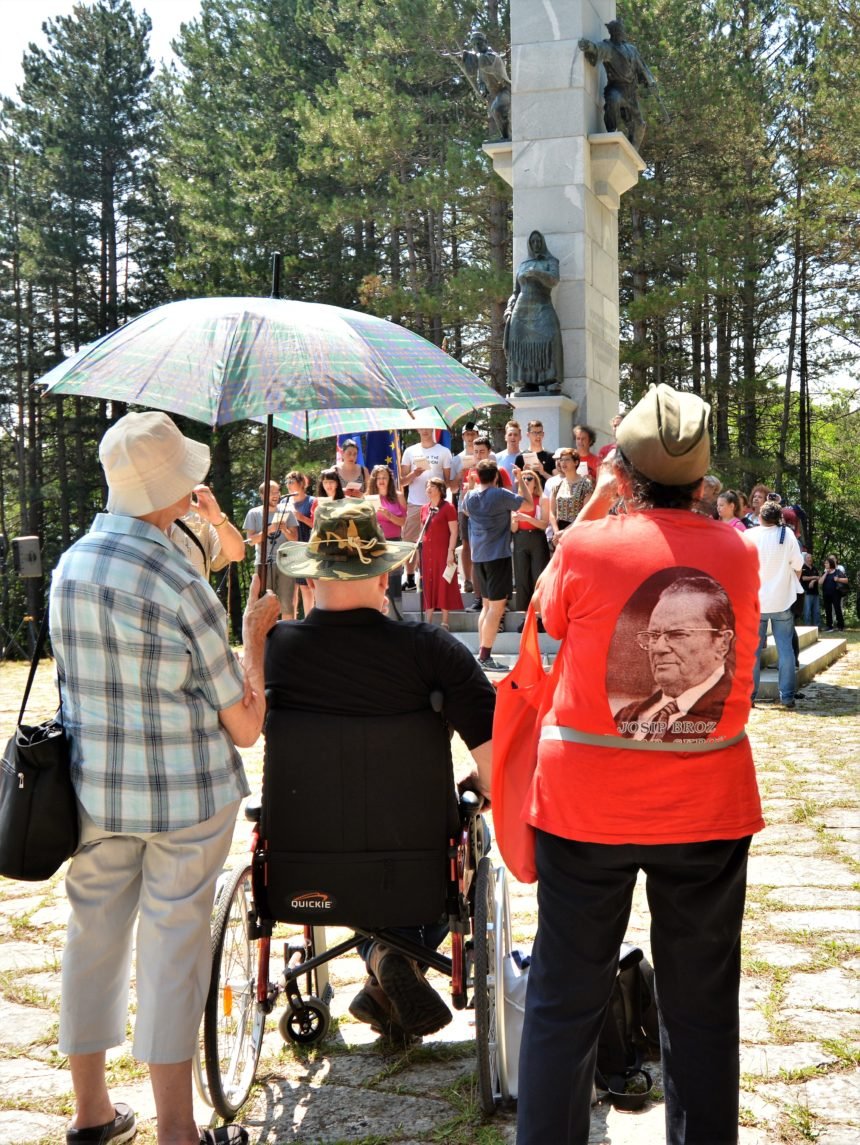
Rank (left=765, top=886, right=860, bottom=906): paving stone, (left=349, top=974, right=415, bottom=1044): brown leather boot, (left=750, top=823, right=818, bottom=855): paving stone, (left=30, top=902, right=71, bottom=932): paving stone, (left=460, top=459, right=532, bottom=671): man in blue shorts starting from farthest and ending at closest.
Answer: (left=460, top=459, right=532, bottom=671): man in blue shorts → (left=750, top=823, right=818, bottom=855): paving stone → (left=30, top=902, right=71, bottom=932): paving stone → (left=765, top=886, right=860, bottom=906): paving stone → (left=349, top=974, right=415, bottom=1044): brown leather boot

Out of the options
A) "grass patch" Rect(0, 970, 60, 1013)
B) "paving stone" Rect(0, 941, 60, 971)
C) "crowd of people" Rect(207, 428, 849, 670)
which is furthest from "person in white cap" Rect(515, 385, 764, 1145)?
"crowd of people" Rect(207, 428, 849, 670)

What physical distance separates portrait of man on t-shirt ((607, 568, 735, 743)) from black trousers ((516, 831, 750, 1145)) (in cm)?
25

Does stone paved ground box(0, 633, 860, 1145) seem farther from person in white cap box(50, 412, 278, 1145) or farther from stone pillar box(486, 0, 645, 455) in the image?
stone pillar box(486, 0, 645, 455)

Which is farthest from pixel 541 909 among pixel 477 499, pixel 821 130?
pixel 821 130

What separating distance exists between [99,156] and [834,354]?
62.7 feet

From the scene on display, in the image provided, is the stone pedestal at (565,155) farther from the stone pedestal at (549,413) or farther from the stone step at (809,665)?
the stone step at (809,665)

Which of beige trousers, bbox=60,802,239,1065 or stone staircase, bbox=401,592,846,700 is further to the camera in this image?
stone staircase, bbox=401,592,846,700

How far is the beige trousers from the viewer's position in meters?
2.91

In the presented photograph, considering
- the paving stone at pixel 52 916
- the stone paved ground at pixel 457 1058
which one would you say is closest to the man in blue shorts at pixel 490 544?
the stone paved ground at pixel 457 1058

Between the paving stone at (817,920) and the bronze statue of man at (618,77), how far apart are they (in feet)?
43.6

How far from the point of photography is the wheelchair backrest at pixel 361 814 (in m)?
3.22

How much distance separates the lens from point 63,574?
118 inches

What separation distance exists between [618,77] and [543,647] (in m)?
8.41

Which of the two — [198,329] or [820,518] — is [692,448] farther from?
[820,518]
